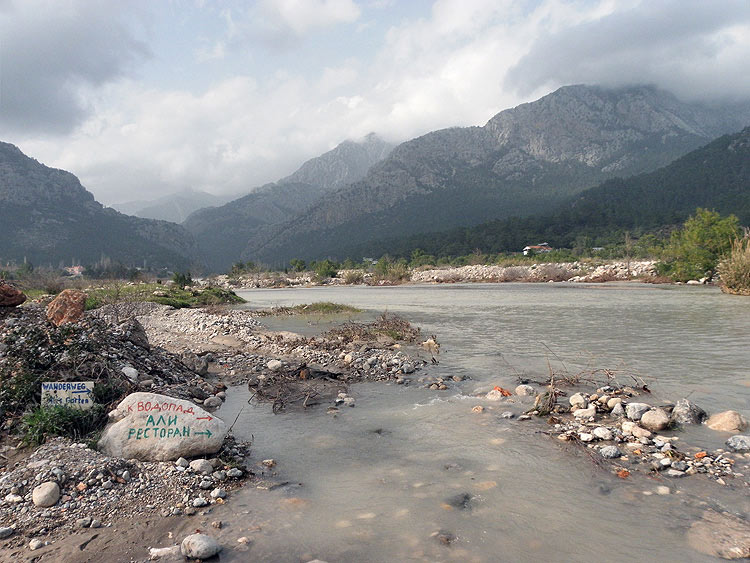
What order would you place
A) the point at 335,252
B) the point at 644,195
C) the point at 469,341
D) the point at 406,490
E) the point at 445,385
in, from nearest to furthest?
the point at 406,490
the point at 445,385
the point at 469,341
the point at 644,195
the point at 335,252

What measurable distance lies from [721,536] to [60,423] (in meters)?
8.89

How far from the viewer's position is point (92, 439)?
21.5 feet

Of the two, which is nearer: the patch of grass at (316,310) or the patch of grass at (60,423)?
the patch of grass at (60,423)

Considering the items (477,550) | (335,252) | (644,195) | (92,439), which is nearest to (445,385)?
(477,550)

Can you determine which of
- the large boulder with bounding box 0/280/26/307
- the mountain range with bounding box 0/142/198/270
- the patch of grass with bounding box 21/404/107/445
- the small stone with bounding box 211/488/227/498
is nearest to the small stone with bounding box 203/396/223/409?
the patch of grass with bounding box 21/404/107/445

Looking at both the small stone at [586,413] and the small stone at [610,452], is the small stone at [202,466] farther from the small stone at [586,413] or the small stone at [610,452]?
the small stone at [586,413]

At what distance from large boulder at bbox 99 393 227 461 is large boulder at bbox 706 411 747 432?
334 inches

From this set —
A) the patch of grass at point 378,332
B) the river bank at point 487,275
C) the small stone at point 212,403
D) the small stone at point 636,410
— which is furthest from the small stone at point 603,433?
the river bank at point 487,275

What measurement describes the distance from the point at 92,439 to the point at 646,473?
26.6 feet

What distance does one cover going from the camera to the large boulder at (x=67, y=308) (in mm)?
9349

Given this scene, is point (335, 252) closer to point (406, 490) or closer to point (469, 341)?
point (469, 341)

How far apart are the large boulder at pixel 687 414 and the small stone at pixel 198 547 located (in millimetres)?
7751

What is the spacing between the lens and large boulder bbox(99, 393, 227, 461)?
6453mm

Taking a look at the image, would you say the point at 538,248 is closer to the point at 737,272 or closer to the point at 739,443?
the point at 737,272
